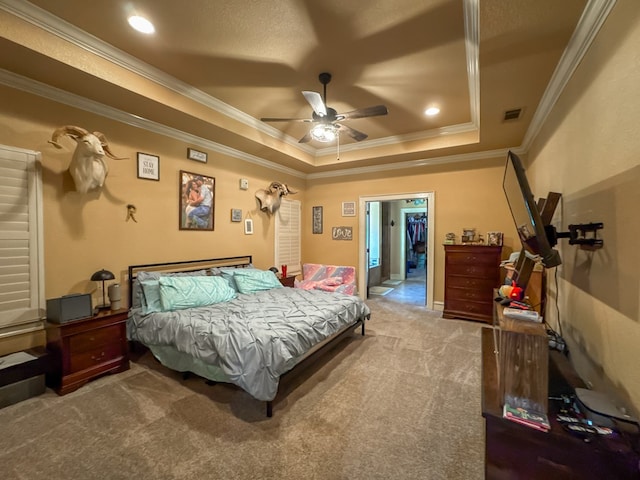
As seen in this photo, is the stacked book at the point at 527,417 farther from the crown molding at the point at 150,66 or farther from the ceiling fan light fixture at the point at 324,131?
the ceiling fan light fixture at the point at 324,131

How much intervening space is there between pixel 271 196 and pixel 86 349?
331cm

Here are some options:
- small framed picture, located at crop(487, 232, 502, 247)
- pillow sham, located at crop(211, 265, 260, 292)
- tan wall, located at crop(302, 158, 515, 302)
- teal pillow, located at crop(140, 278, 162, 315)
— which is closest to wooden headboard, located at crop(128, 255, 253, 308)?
pillow sham, located at crop(211, 265, 260, 292)

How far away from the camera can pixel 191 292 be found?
303 cm

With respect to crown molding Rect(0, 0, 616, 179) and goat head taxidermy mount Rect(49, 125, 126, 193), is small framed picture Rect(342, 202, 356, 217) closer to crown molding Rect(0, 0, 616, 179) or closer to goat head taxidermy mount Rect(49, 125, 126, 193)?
crown molding Rect(0, 0, 616, 179)

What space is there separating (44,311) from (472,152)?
5789 millimetres

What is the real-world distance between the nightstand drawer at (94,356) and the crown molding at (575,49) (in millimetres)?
4347

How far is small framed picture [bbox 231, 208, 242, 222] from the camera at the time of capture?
14.4 feet

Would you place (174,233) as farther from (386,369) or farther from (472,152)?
(472,152)

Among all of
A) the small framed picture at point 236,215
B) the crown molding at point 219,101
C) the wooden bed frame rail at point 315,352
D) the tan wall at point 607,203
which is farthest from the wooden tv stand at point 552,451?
the small framed picture at point 236,215

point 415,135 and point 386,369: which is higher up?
point 415,135

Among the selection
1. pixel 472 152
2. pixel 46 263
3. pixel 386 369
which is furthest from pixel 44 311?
pixel 472 152

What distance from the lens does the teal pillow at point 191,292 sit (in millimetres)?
2865

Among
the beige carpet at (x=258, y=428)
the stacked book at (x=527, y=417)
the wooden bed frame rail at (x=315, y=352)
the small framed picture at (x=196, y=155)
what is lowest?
the beige carpet at (x=258, y=428)

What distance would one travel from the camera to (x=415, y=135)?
446 cm
